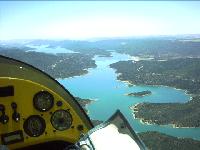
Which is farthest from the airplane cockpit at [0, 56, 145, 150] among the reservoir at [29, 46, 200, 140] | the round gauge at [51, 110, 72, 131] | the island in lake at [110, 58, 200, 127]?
the island in lake at [110, 58, 200, 127]

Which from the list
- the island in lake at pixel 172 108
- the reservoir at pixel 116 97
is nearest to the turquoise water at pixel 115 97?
the reservoir at pixel 116 97

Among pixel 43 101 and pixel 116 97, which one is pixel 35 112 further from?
pixel 116 97

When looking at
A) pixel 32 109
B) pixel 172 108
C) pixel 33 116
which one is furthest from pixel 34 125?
pixel 172 108

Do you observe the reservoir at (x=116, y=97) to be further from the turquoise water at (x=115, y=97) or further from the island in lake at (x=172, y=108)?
the island in lake at (x=172, y=108)

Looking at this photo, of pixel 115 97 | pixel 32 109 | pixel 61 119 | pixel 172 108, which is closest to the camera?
pixel 32 109

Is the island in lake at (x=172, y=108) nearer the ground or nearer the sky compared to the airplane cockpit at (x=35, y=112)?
nearer the ground

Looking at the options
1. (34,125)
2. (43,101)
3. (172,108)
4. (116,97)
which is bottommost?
(172,108)

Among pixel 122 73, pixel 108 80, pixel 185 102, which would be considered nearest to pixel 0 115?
pixel 185 102

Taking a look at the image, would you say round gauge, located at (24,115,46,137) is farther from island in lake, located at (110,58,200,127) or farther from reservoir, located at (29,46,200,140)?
island in lake, located at (110,58,200,127)
